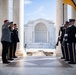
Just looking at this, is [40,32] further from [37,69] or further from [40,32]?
[37,69]

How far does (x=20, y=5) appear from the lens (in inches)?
829

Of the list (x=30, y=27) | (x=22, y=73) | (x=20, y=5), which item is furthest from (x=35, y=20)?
(x=22, y=73)

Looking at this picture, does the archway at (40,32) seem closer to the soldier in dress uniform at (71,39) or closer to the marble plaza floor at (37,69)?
the soldier in dress uniform at (71,39)

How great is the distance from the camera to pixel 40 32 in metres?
44.7

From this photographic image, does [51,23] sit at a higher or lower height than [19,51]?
higher

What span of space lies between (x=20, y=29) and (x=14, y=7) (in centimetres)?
164

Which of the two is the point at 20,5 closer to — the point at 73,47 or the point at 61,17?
the point at 61,17

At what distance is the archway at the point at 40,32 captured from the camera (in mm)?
44781

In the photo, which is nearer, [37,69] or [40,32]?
[37,69]

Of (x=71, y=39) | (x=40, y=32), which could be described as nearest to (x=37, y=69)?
(x=71, y=39)

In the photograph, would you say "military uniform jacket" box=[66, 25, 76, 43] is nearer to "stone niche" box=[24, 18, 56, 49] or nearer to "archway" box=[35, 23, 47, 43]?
"stone niche" box=[24, 18, 56, 49]

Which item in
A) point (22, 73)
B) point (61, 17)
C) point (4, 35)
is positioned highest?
point (61, 17)

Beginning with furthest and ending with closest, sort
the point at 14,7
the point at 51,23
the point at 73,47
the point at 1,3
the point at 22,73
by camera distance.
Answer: the point at 51,23
the point at 14,7
the point at 1,3
the point at 73,47
the point at 22,73

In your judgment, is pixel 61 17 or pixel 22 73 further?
pixel 61 17
